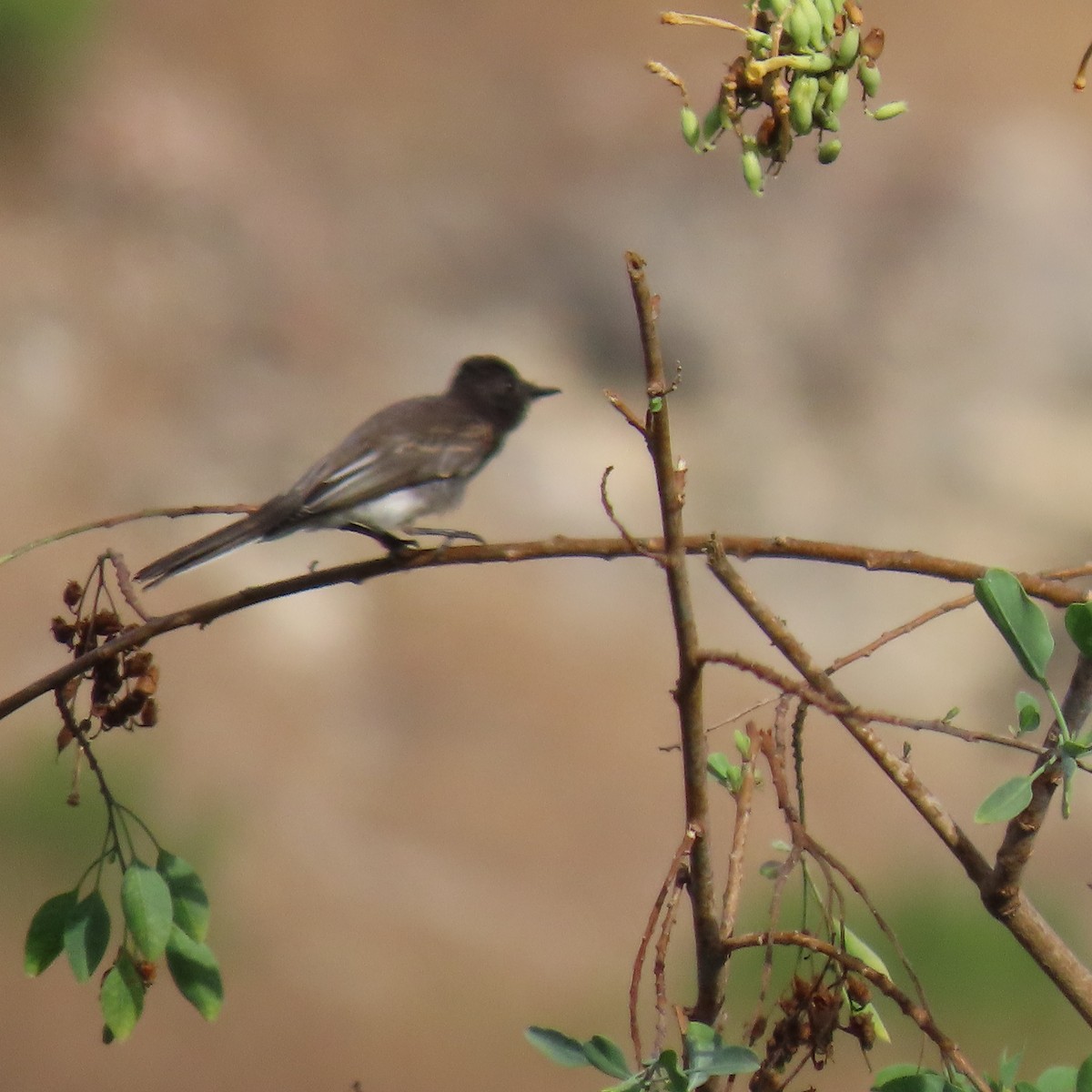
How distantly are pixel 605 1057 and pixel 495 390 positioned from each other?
3.76 m

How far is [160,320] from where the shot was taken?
14.8 meters

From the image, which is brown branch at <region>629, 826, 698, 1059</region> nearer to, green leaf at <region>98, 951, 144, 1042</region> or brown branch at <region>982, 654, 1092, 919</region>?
brown branch at <region>982, 654, 1092, 919</region>

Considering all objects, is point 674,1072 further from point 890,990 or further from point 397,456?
point 397,456

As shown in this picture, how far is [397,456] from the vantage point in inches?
186

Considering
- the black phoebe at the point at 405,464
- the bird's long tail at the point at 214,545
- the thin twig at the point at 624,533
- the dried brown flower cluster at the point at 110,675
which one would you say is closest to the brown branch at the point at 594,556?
the thin twig at the point at 624,533

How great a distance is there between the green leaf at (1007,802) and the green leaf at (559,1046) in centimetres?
54

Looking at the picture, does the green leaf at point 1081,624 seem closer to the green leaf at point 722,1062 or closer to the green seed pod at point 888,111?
the green leaf at point 722,1062

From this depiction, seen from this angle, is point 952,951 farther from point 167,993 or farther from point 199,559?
point 199,559

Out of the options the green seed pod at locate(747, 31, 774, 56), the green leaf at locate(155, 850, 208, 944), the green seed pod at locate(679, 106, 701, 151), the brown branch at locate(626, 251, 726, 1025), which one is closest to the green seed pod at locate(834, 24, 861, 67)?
the green seed pod at locate(747, 31, 774, 56)

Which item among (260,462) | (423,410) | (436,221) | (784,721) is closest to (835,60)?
(784,721)

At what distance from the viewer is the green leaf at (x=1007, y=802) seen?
1.79 meters

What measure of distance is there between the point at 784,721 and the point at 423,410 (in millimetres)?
3128

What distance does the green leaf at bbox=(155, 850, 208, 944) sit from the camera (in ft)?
7.77

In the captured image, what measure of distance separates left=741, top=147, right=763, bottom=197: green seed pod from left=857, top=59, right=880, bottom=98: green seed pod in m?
0.20
